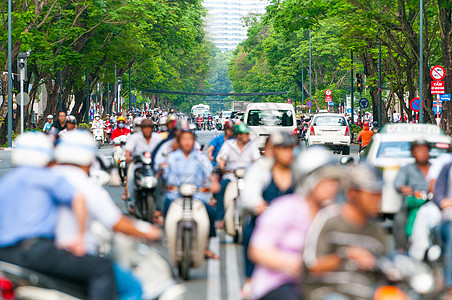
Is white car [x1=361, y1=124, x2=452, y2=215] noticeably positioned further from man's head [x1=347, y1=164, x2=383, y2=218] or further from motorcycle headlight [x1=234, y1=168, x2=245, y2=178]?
man's head [x1=347, y1=164, x2=383, y2=218]

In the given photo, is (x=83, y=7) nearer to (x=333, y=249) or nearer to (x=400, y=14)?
(x=400, y=14)

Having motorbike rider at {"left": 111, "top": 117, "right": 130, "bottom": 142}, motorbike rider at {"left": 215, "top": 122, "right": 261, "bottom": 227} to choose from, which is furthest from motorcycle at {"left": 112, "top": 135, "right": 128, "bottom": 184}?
motorbike rider at {"left": 215, "top": 122, "right": 261, "bottom": 227}

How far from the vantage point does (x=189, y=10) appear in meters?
56.8

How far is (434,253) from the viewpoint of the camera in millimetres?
8500

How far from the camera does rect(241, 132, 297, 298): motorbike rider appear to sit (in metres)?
6.24

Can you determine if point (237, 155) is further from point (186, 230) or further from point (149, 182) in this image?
point (186, 230)

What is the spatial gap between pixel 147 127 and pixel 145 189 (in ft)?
4.29

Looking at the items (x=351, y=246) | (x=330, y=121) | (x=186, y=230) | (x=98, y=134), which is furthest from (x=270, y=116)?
(x=351, y=246)

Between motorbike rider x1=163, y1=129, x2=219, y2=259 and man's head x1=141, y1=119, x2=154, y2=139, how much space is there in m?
3.67

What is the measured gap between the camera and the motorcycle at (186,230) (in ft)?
30.2

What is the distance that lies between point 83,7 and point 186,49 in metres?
18.3

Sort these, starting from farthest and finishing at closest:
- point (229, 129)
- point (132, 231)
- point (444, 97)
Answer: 1. point (444, 97)
2. point (229, 129)
3. point (132, 231)

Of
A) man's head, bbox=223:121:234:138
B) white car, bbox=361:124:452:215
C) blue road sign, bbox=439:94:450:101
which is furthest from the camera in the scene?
blue road sign, bbox=439:94:450:101

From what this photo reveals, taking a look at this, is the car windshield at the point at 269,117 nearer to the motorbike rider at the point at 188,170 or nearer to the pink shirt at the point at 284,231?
the motorbike rider at the point at 188,170
